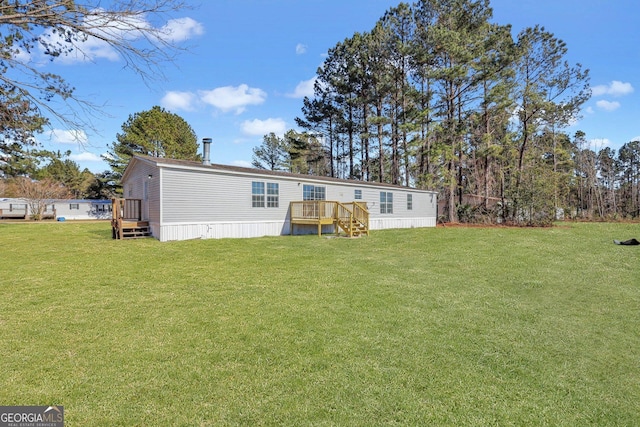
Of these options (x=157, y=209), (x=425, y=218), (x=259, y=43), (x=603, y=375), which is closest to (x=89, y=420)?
(x=603, y=375)

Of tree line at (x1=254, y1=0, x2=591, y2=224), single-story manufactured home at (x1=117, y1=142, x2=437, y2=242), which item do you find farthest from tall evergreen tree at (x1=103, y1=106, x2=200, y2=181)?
tree line at (x1=254, y1=0, x2=591, y2=224)

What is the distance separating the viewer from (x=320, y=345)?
315cm

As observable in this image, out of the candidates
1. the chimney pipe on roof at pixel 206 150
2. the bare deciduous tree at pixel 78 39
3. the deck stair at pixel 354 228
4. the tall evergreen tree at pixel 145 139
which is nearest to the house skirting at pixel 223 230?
the deck stair at pixel 354 228

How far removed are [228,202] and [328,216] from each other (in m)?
4.36

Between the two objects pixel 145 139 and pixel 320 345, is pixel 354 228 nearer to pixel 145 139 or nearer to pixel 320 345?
pixel 320 345

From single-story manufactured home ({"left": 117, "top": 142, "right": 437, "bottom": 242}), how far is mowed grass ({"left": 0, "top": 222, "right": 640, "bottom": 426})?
4.77 metres

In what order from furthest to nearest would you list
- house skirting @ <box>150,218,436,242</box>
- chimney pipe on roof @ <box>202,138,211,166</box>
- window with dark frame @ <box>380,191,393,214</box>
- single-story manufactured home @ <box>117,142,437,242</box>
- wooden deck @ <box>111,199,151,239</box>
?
1. window with dark frame @ <box>380,191,393,214</box>
2. chimney pipe on roof @ <box>202,138,211,166</box>
3. wooden deck @ <box>111,199,151,239</box>
4. single-story manufactured home @ <box>117,142,437,242</box>
5. house skirting @ <box>150,218,436,242</box>

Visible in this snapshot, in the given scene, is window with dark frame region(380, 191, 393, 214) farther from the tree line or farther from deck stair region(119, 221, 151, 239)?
deck stair region(119, 221, 151, 239)

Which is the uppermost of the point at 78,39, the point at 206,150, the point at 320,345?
the point at 206,150

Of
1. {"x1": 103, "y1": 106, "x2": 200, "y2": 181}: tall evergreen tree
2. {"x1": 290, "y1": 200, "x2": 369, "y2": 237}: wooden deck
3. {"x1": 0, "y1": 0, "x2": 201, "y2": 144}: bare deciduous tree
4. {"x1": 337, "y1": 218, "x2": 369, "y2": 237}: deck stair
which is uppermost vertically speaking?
{"x1": 103, "y1": 106, "x2": 200, "y2": 181}: tall evergreen tree

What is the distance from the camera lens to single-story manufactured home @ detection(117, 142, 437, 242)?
11.2m

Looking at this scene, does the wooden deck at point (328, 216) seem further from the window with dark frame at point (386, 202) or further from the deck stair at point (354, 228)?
the window with dark frame at point (386, 202)

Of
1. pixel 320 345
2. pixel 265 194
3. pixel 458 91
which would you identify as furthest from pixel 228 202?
pixel 458 91

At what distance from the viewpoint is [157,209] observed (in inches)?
447
